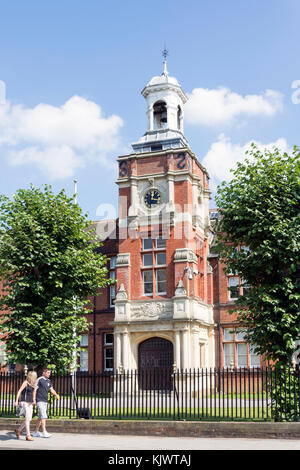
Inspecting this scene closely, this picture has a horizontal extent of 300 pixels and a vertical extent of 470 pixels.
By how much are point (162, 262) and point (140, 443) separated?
755 inches

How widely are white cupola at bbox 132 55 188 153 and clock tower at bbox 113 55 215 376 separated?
0.09 meters

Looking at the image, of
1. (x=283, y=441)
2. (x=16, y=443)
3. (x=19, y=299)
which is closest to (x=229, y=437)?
(x=283, y=441)

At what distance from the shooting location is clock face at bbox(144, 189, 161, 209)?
110ft

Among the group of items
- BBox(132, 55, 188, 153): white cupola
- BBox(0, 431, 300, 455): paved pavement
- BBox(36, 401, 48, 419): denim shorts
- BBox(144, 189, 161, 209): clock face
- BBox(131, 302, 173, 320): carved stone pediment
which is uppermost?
BBox(132, 55, 188, 153): white cupola

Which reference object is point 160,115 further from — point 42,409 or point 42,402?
point 42,409

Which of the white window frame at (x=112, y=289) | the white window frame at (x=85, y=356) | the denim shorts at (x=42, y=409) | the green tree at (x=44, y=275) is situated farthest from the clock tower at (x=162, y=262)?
the denim shorts at (x=42, y=409)

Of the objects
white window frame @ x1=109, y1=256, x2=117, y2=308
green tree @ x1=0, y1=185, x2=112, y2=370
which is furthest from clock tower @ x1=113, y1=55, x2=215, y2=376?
green tree @ x1=0, y1=185, x2=112, y2=370

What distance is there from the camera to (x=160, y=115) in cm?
3797

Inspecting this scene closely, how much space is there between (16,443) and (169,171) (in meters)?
21.5

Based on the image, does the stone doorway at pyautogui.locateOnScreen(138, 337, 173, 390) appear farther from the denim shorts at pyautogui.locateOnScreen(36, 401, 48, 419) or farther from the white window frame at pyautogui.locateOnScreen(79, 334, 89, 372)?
the denim shorts at pyautogui.locateOnScreen(36, 401, 48, 419)

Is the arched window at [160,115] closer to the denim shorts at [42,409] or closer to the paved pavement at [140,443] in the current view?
the denim shorts at [42,409]

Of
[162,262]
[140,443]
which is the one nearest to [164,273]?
[162,262]

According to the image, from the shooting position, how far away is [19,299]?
65.9 feet
